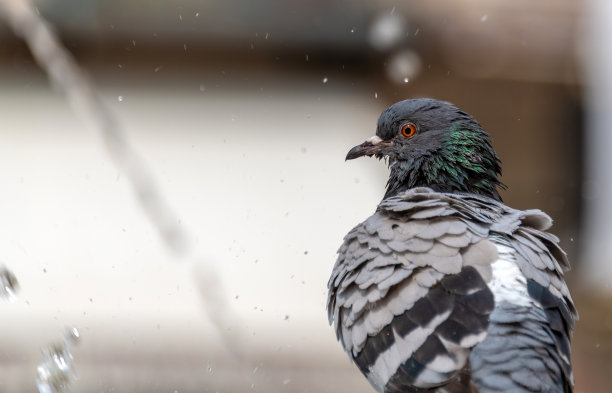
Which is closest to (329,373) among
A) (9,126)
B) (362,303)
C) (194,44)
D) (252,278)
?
(252,278)

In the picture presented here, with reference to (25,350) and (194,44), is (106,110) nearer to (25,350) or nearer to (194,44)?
(194,44)

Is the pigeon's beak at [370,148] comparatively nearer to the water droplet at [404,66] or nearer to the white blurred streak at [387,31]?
the water droplet at [404,66]

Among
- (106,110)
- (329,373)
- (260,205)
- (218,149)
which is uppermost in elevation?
(106,110)

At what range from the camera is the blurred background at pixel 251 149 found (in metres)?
7.69

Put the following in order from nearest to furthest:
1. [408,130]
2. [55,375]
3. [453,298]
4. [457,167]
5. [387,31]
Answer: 1. [453,298]
2. [457,167]
3. [408,130]
4. [55,375]
5. [387,31]

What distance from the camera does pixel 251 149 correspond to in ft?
26.7

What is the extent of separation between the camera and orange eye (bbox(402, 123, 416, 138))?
4.12m

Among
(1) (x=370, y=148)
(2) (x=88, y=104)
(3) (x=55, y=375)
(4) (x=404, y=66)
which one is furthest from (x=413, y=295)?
(2) (x=88, y=104)

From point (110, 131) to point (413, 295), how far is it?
541 centimetres

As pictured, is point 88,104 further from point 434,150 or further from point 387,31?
point 434,150

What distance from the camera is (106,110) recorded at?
26.8 feet

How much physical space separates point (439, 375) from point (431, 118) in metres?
1.50

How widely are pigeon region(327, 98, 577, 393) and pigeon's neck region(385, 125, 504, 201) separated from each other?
0.09 metres

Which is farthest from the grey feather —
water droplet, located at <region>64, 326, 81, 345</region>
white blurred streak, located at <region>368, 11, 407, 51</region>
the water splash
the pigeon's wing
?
water droplet, located at <region>64, 326, 81, 345</region>
